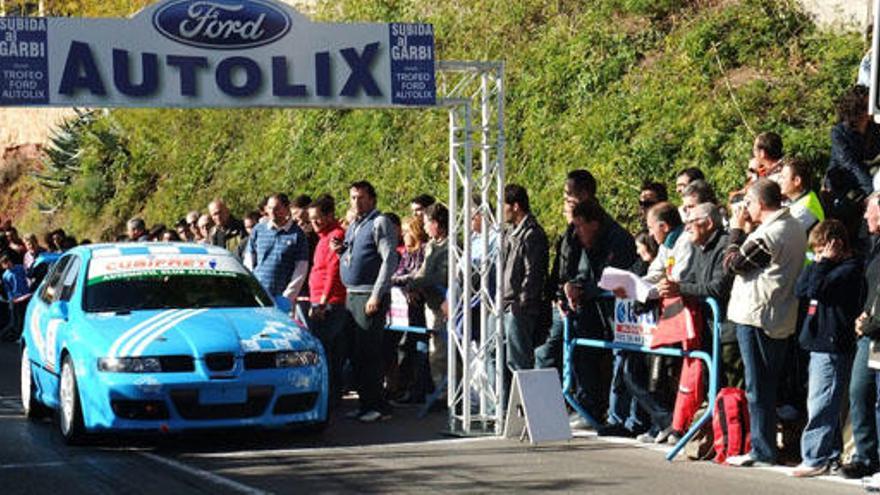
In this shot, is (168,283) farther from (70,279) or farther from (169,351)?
(169,351)

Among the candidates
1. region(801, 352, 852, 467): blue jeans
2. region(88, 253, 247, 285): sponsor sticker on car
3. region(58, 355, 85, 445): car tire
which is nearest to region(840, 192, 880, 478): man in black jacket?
region(801, 352, 852, 467): blue jeans

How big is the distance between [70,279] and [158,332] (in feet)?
6.33

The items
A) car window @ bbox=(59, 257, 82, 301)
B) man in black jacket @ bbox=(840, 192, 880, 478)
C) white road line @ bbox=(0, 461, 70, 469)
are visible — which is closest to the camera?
man in black jacket @ bbox=(840, 192, 880, 478)

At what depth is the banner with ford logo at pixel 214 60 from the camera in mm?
12258

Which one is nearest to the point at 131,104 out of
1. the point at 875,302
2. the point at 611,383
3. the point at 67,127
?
the point at 611,383

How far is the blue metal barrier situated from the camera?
11.3 meters

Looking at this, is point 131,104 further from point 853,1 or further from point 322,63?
point 853,1

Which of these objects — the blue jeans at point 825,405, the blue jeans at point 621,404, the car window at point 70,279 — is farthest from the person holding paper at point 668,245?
the car window at point 70,279

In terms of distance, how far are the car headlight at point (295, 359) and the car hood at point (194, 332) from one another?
2.2 inches

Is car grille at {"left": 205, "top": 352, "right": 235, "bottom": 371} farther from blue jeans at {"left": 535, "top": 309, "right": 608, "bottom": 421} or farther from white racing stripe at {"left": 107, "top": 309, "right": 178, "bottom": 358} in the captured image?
blue jeans at {"left": 535, "top": 309, "right": 608, "bottom": 421}

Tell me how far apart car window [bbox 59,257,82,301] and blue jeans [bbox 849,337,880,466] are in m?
6.86

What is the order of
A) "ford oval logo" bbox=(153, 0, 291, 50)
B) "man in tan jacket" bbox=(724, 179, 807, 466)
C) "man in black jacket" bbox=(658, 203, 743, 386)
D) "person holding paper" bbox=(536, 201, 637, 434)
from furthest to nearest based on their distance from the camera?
"person holding paper" bbox=(536, 201, 637, 434) → "ford oval logo" bbox=(153, 0, 291, 50) → "man in black jacket" bbox=(658, 203, 743, 386) → "man in tan jacket" bbox=(724, 179, 807, 466)

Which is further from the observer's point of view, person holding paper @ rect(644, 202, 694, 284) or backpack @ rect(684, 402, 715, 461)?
person holding paper @ rect(644, 202, 694, 284)

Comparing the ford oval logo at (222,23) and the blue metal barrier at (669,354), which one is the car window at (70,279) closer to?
the ford oval logo at (222,23)
